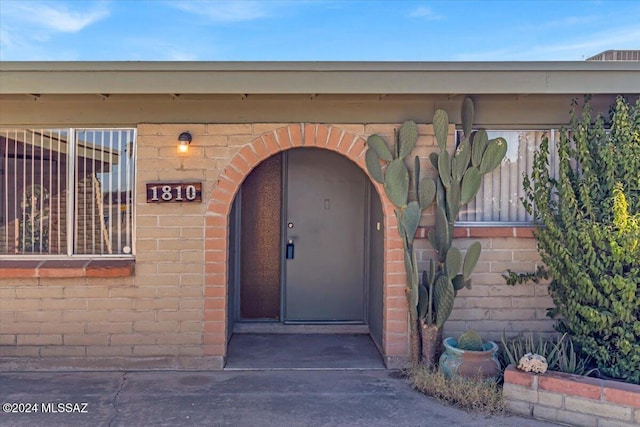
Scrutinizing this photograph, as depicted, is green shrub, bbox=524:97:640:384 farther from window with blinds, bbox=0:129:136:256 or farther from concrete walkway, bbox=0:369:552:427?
window with blinds, bbox=0:129:136:256

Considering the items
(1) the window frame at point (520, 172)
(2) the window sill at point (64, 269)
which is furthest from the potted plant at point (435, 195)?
(2) the window sill at point (64, 269)

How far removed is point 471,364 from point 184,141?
11.2 feet

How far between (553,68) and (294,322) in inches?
165

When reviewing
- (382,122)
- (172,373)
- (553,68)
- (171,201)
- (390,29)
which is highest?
(390,29)

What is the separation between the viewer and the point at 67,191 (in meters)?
5.44

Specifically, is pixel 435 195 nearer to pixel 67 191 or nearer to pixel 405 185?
pixel 405 185

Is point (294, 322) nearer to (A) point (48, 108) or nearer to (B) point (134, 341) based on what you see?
(B) point (134, 341)

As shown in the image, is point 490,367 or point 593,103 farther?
point 593,103

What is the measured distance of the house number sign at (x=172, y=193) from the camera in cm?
533

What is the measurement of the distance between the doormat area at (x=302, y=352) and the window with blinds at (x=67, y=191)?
5.57ft

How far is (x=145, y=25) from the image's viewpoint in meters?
13.8

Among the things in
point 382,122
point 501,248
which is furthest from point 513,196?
point 382,122

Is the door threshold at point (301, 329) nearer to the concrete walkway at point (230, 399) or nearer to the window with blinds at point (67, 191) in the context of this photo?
the concrete walkway at point (230, 399)

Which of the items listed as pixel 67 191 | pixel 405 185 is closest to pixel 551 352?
pixel 405 185
